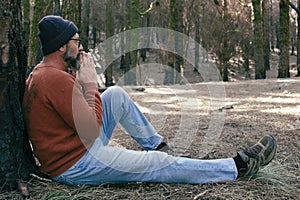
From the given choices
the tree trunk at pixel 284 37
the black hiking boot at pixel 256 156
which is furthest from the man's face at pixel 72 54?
the tree trunk at pixel 284 37

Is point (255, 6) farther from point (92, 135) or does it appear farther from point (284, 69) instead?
point (92, 135)

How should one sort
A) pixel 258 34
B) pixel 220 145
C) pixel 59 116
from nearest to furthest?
1. pixel 59 116
2. pixel 220 145
3. pixel 258 34

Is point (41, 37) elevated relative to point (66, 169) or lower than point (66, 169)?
elevated

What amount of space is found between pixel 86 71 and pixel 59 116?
0.38 m

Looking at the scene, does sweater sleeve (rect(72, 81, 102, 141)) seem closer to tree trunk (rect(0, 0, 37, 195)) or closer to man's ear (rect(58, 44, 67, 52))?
man's ear (rect(58, 44, 67, 52))

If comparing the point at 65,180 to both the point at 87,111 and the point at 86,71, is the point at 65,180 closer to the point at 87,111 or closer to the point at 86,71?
the point at 87,111

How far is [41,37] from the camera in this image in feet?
9.14

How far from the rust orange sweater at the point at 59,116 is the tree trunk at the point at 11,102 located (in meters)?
0.08

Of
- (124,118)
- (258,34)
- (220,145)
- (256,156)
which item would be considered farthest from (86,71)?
(258,34)

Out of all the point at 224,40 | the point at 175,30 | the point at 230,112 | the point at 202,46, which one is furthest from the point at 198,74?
the point at 230,112

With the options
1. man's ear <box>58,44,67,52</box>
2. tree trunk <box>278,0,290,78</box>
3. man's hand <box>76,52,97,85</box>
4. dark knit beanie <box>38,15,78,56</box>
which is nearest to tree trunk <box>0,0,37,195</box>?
dark knit beanie <box>38,15,78,56</box>

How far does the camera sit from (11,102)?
2.76 metres

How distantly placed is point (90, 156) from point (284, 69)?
14216mm

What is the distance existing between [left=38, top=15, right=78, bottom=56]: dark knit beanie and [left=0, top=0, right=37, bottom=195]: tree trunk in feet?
0.68
